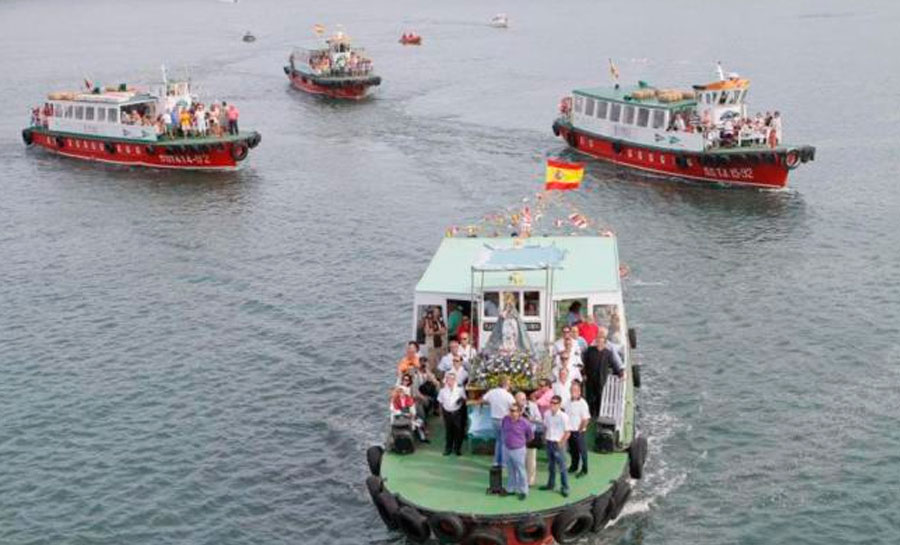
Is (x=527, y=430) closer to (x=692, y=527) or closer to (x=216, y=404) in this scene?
(x=692, y=527)

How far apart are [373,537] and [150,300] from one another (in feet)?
72.2

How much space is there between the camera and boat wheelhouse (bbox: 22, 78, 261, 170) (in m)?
70.6

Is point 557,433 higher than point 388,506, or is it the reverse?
point 557,433

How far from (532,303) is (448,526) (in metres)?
6.43

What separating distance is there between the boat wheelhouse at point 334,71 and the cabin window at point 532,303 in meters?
71.8

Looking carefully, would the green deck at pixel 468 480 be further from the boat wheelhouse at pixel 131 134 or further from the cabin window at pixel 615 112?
the boat wheelhouse at pixel 131 134

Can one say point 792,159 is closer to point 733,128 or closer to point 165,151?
point 733,128

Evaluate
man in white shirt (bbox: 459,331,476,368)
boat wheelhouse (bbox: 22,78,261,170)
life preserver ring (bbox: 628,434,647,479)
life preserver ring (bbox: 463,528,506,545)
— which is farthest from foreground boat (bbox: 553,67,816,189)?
life preserver ring (bbox: 463,528,506,545)

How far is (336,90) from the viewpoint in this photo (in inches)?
3922

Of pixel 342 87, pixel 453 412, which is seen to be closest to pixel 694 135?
pixel 453 412

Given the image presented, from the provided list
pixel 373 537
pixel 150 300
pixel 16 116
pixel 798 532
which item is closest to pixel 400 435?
pixel 373 537

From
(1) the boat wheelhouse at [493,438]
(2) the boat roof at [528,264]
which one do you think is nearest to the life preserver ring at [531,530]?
(1) the boat wheelhouse at [493,438]

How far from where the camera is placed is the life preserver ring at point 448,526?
2381 centimetres

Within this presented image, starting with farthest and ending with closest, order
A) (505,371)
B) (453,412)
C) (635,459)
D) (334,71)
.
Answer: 1. (334,71)
2. (635,459)
3. (505,371)
4. (453,412)
